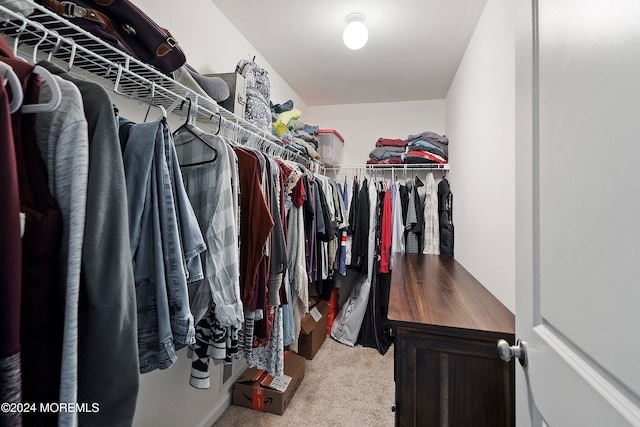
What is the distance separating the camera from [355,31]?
1.79 metres

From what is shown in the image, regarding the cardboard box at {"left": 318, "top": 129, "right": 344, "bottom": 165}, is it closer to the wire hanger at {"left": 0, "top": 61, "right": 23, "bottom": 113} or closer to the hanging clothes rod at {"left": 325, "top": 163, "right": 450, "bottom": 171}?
the hanging clothes rod at {"left": 325, "top": 163, "right": 450, "bottom": 171}

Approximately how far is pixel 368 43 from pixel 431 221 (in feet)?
5.31

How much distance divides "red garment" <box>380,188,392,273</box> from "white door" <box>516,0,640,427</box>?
6.59ft

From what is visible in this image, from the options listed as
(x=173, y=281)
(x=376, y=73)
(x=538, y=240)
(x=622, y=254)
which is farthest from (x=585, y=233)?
(x=376, y=73)

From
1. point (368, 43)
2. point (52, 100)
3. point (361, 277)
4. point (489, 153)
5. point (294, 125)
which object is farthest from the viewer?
point (361, 277)

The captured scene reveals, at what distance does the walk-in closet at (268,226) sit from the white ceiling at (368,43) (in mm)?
22

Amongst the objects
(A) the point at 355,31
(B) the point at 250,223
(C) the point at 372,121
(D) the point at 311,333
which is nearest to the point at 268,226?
(B) the point at 250,223

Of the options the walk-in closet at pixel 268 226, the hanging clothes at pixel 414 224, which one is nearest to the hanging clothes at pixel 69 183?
the walk-in closet at pixel 268 226

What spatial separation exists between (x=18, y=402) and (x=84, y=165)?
38 centimetres

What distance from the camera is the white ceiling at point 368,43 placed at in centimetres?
179

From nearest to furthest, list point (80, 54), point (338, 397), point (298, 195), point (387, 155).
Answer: point (80, 54) < point (298, 195) < point (338, 397) < point (387, 155)

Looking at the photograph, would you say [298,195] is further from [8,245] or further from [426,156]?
[426,156]

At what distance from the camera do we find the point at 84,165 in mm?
541

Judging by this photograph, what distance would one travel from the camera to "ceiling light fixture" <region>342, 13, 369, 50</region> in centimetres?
179
